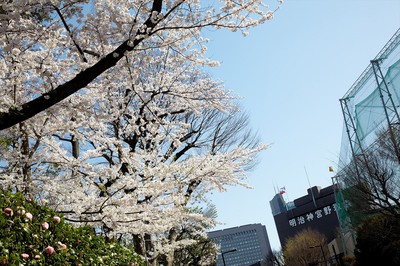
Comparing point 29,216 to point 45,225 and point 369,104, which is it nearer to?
point 45,225

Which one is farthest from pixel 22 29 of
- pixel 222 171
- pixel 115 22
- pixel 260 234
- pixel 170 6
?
pixel 260 234

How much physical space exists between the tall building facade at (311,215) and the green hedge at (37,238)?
2951 inches

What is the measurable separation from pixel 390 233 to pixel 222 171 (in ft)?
25.3

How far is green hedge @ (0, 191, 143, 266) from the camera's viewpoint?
334cm

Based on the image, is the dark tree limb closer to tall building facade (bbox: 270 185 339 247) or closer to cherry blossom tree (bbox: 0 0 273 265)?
cherry blossom tree (bbox: 0 0 273 265)

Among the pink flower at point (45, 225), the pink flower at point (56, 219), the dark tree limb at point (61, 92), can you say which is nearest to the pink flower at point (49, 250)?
the pink flower at point (45, 225)

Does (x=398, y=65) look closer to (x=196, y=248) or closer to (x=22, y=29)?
(x=22, y=29)

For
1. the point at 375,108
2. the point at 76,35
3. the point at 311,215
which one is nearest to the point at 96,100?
the point at 76,35

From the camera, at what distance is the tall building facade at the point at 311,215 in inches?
2953

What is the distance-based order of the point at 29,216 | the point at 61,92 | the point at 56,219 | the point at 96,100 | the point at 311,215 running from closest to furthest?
the point at 61,92 < the point at 29,216 < the point at 56,219 < the point at 96,100 < the point at 311,215

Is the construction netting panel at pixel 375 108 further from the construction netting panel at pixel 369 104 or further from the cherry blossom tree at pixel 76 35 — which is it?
the cherry blossom tree at pixel 76 35

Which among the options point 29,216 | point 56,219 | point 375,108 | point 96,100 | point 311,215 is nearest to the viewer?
point 29,216

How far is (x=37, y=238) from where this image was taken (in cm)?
374

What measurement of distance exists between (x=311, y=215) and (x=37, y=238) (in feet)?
263
